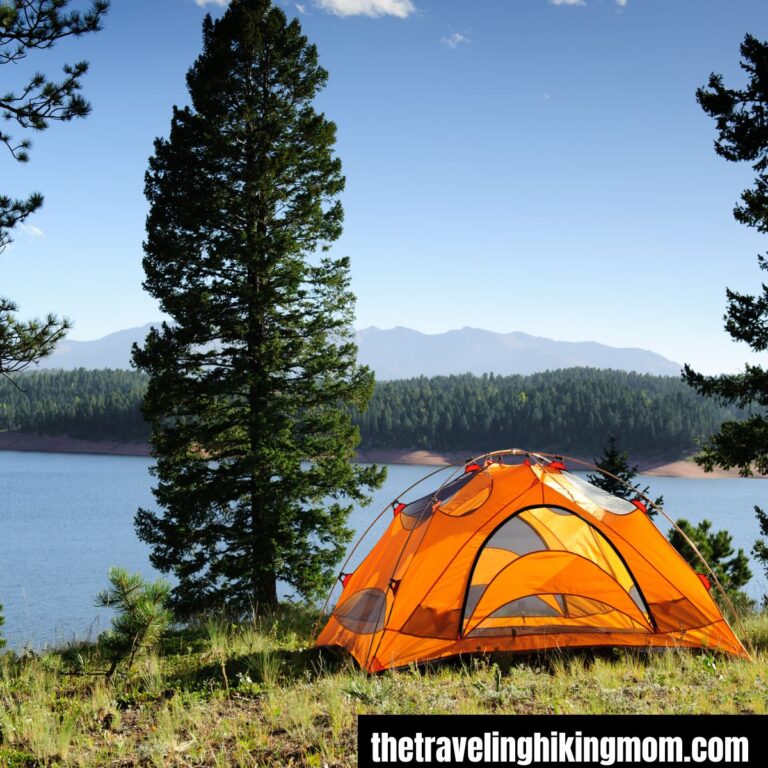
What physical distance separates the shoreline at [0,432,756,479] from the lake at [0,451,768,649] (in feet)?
20.6

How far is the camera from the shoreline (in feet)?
260

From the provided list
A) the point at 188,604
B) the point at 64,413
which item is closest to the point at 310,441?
the point at 188,604

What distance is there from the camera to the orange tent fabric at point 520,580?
6961 mm

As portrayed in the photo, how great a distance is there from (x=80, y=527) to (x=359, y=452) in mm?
55695

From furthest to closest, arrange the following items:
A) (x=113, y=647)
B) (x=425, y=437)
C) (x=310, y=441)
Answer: (x=425, y=437), (x=310, y=441), (x=113, y=647)

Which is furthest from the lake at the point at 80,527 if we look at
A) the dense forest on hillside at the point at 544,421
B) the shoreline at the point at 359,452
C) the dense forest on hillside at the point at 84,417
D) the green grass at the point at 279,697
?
the dense forest on hillside at the point at 84,417

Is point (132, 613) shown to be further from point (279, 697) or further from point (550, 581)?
point (550, 581)

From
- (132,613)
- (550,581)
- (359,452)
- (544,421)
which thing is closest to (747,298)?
(550,581)

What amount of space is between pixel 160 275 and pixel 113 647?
7865 millimetres

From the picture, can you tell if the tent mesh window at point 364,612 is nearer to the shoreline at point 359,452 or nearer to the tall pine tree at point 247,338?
the tall pine tree at point 247,338

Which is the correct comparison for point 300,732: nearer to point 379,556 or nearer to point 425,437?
point 379,556

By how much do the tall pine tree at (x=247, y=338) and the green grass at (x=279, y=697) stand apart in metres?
4.74

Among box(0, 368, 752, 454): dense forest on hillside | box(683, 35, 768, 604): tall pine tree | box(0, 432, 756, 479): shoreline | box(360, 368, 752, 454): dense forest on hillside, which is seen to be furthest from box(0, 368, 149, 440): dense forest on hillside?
box(683, 35, 768, 604): tall pine tree

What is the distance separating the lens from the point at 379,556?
765cm
